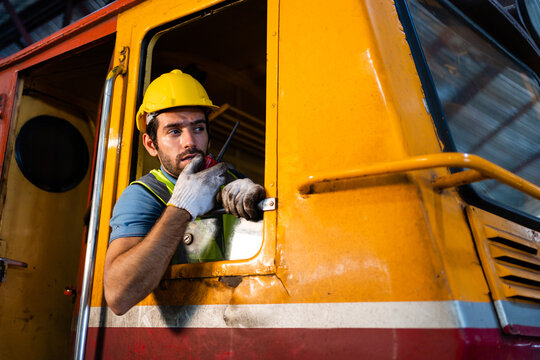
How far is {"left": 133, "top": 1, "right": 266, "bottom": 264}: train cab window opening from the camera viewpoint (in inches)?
61.2

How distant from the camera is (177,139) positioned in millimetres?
1769

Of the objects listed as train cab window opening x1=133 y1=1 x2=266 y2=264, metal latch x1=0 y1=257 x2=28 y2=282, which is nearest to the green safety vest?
train cab window opening x1=133 y1=1 x2=266 y2=264

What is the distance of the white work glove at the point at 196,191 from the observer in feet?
4.70

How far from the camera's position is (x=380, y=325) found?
103 cm

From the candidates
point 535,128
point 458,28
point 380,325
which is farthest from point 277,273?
point 535,128

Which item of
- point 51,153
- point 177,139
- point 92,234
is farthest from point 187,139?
point 51,153

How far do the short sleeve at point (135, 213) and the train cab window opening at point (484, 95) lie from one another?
1000 millimetres

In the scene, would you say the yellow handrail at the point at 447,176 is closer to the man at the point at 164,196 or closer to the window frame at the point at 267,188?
the window frame at the point at 267,188

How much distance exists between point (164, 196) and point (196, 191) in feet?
0.83

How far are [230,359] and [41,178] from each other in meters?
1.95

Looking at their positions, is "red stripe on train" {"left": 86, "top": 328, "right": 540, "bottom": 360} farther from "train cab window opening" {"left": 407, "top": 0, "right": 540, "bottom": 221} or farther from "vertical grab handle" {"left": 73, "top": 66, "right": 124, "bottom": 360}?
"train cab window opening" {"left": 407, "top": 0, "right": 540, "bottom": 221}

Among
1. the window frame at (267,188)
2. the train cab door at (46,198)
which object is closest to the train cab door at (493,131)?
the window frame at (267,188)

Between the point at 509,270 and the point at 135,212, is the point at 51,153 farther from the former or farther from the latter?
the point at 509,270

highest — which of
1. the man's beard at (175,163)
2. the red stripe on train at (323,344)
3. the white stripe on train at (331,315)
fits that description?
the man's beard at (175,163)
